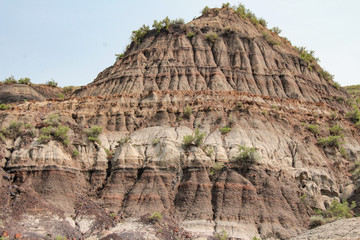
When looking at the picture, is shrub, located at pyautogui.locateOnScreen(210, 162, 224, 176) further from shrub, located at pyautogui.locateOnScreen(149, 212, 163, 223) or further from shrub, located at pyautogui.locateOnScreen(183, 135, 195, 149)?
shrub, located at pyautogui.locateOnScreen(149, 212, 163, 223)

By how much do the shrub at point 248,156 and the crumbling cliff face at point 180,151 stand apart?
10cm

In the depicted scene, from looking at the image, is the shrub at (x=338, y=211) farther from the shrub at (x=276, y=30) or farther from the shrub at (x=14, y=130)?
the shrub at (x=276, y=30)

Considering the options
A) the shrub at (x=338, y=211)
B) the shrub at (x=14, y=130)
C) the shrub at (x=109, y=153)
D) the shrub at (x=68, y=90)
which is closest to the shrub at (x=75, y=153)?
the shrub at (x=109, y=153)

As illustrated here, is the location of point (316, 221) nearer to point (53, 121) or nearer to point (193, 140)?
point (193, 140)

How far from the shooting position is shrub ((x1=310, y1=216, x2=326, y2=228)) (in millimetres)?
31669

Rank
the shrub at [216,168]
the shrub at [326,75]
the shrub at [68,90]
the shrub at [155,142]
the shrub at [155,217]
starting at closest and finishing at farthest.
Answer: the shrub at [155,217] → the shrub at [216,168] → the shrub at [155,142] → the shrub at [326,75] → the shrub at [68,90]

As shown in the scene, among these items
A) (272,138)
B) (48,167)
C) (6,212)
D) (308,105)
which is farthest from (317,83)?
(6,212)

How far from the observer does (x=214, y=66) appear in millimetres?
48812

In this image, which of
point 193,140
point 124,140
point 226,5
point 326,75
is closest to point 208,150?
point 193,140

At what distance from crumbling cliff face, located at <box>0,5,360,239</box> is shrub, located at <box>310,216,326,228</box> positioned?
0.77 m

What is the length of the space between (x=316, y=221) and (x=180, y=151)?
12.5 m

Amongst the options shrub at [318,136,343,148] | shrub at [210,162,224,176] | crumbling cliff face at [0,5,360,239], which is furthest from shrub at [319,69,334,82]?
shrub at [210,162,224,176]

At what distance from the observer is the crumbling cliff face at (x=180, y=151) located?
30816mm

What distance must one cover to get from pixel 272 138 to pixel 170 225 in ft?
49.1
